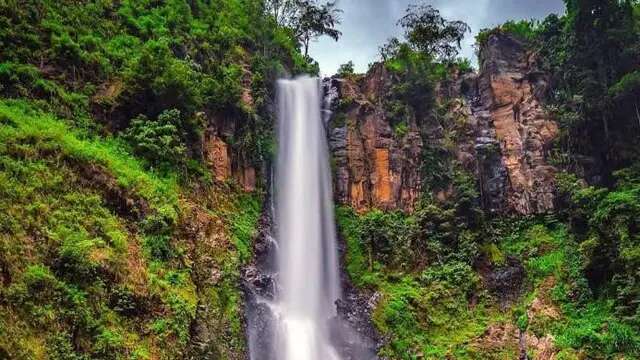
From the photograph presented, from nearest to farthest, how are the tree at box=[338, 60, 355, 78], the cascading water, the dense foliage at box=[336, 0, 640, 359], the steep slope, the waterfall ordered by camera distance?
the dense foliage at box=[336, 0, 640, 359] < the steep slope < the cascading water < the waterfall < the tree at box=[338, 60, 355, 78]

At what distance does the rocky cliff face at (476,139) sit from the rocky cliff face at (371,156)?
0.15 ft

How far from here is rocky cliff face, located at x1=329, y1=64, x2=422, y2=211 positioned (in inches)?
1016

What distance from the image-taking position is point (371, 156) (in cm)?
2666

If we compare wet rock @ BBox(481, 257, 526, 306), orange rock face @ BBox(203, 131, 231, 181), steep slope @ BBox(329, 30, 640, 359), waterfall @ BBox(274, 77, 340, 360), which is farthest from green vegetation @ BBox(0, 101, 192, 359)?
wet rock @ BBox(481, 257, 526, 306)

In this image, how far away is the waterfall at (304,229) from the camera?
64.4 feet

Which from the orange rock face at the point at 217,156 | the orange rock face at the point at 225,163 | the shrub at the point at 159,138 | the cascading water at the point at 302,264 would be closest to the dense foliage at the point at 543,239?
the cascading water at the point at 302,264

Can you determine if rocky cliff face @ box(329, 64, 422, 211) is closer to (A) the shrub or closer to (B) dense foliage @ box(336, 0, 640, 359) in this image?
(B) dense foliage @ box(336, 0, 640, 359)

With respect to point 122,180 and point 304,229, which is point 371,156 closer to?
point 304,229

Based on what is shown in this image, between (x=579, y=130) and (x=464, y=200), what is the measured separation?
6043 mm

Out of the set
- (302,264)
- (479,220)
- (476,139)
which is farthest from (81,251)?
(476,139)

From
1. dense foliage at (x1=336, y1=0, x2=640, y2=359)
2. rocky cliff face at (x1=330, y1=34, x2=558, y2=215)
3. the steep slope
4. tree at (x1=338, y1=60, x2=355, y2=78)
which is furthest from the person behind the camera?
tree at (x1=338, y1=60, x2=355, y2=78)

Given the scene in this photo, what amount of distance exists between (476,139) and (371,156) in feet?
16.5

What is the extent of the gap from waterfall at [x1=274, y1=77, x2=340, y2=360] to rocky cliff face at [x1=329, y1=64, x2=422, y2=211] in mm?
813

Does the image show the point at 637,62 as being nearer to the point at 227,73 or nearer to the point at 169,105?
the point at 227,73
